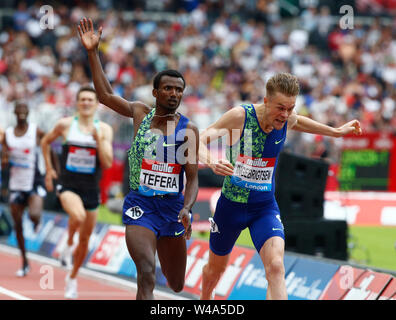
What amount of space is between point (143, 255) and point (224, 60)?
2109 cm

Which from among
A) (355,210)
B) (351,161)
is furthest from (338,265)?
(351,161)

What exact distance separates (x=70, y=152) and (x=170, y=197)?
4.29m

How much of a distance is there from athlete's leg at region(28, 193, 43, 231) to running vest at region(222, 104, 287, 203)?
18.1ft

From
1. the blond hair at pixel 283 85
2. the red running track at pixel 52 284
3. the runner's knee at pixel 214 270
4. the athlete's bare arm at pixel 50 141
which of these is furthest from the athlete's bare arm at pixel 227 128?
the athlete's bare arm at pixel 50 141

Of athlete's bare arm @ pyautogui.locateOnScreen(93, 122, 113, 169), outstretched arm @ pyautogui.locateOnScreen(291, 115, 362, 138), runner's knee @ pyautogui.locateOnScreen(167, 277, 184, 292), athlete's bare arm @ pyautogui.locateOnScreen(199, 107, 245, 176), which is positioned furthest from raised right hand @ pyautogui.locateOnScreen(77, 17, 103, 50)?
athlete's bare arm @ pyautogui.locateOnScreen(93, 122, 113, 169)

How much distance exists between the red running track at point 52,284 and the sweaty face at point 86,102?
244 centimetres

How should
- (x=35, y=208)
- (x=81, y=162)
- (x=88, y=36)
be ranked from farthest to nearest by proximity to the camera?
(x=35, y=208) → (x=81, y=162) → (x=88, y=36)

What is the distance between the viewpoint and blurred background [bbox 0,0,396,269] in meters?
22.1

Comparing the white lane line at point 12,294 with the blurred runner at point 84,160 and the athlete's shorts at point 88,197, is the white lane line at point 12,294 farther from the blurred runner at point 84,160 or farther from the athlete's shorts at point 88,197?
the athlete's shorts at point 88,197

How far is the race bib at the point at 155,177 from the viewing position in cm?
682

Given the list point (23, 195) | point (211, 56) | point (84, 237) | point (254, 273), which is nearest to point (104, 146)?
point (84, 237)

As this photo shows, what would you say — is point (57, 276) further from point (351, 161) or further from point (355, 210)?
point (351, 161)

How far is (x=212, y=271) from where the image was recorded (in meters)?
7.69

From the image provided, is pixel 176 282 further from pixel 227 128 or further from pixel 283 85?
pixel 283 85
